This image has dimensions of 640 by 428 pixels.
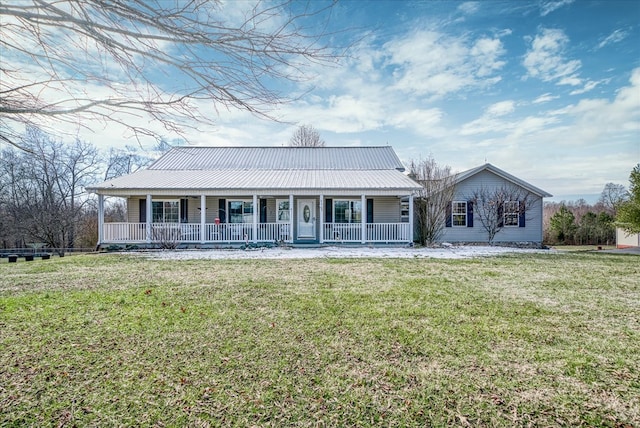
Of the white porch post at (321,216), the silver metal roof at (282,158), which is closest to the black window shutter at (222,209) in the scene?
the silver metal roof at (282,158)

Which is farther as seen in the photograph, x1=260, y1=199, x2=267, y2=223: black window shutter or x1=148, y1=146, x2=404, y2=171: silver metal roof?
x1=148, y1=146, x2=404, y2=171: silver metal roof

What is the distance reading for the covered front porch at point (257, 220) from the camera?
1441 cm

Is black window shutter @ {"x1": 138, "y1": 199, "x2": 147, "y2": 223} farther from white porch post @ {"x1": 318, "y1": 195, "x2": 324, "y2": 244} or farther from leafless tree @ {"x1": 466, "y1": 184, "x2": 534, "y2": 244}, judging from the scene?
leafless tree @ {"x1": 466, "y1": 184, "x2": 534, "y2": 244}

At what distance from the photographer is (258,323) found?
4145 millimetres

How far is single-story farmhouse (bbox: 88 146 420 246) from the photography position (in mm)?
14305

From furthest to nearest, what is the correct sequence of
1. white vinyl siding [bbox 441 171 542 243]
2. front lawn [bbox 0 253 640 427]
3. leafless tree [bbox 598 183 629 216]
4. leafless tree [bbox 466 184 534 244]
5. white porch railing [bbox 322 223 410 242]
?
1. leafless tree [bbox 598 183 629 216]
2. white vinyl siding [bbox 441 171 542 243]
3. leafless tree [bbox 466 184 534 244]
4. white porch railing [bbox 322 223 410 242]
5. front lawn [bbox 0 253 640 427]

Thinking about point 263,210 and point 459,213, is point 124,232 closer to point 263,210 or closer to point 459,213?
point 263,210

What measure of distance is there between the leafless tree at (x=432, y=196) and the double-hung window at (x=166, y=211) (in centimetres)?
1236

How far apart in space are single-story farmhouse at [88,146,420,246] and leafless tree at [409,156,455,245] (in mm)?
1007

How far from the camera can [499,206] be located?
16.1m

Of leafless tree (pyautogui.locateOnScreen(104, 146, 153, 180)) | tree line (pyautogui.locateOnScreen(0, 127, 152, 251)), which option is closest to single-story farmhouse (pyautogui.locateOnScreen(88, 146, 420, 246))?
tree line (pyautogui.locateOnScreen(0, 127, 152, 251))

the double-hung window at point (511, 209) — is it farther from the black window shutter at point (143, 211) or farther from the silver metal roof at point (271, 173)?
the black window shutter at point (143, 211)

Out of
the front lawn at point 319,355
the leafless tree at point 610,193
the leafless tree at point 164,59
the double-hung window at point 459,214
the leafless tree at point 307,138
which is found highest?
the leafless tree at point 307,138

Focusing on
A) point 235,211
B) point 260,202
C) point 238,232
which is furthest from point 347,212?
point 235,211
